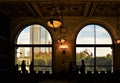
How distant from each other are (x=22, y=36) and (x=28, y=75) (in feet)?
23.4

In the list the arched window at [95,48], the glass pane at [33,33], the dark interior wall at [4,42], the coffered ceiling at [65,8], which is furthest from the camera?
the glass pane at [33,33]

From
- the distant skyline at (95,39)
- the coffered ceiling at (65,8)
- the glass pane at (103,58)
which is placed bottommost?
the glass pane at (103,58)

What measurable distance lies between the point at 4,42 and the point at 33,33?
96.7 inches

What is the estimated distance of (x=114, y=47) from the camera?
19.3 metres

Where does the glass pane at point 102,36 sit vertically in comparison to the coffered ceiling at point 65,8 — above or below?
below

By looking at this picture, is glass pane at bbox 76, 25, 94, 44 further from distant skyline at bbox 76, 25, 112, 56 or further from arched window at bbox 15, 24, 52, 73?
arched window at bbox 15, 24, 52, 73

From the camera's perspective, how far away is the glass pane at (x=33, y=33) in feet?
65.2

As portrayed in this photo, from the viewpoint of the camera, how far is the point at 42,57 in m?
20.2

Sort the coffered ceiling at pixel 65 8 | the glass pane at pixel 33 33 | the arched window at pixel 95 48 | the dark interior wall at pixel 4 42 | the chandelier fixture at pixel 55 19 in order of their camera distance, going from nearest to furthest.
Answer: the chandelier fixture at pixel 55 19 → the coffered ceiling at pixel 65 8 → the dark interior wall at pixel 4 42 → the arched window at pixel 95 48 → the glass pane at pixel 33 33

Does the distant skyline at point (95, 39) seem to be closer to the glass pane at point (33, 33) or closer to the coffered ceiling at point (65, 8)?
the coffered ceiling at point (65, 8)

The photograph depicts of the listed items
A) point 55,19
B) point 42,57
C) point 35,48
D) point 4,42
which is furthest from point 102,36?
point 55,19

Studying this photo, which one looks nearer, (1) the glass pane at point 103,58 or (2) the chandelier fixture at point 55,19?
(2) the chandelier fixture at point 55,19

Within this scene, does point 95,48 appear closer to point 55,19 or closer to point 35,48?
point 35,48

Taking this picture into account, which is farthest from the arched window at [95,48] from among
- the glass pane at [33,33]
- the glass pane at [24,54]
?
the glass pane at [24,54]
